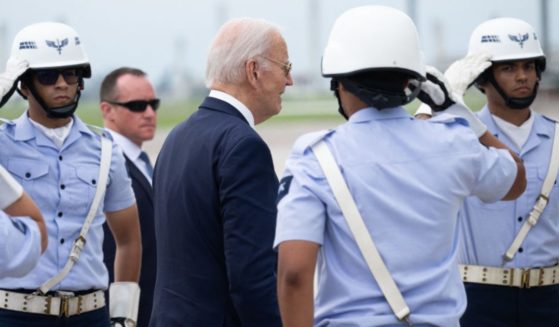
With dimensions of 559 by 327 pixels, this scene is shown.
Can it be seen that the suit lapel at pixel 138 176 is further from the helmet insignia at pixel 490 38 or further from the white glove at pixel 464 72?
the white glove at pixel 464 72

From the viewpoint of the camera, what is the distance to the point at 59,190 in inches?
229

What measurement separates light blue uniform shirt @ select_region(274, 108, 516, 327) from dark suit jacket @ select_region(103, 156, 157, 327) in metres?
3.22

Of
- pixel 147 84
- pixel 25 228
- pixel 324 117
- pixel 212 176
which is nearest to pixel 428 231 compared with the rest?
pixel 212 176

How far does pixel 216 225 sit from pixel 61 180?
1515 millimetres

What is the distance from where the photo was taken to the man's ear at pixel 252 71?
4.75 m

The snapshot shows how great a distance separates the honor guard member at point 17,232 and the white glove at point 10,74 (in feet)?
5.99

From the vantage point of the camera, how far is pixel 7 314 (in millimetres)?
5617

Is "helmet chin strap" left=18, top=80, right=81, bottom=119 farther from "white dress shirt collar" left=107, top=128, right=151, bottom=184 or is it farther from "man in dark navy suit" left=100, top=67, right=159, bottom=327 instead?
"white dress shirt collar" left=107, top=128, right=151, bottom=184

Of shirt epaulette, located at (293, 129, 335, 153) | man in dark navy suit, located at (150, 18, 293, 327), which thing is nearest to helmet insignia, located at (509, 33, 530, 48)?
man in dark navy suit, located at (150, 18, 293, 327)

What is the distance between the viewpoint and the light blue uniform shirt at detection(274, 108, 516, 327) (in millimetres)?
3852

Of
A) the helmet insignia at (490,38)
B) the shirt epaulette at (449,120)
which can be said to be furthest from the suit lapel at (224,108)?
the helmet insignia at (490,38)

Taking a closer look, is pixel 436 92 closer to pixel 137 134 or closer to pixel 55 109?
pixel 55 109

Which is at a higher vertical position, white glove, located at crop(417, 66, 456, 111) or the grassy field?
white glove, located at crop(417, 66, 456, 111)

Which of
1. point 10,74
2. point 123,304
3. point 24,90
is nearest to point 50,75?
point 24,90
